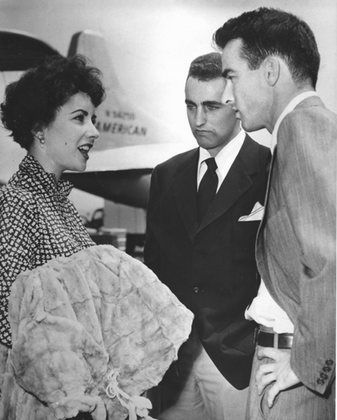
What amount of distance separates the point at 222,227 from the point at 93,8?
722mm

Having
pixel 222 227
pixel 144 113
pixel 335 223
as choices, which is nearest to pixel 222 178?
pixel 222 227

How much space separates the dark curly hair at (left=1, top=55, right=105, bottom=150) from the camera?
1.52 meters

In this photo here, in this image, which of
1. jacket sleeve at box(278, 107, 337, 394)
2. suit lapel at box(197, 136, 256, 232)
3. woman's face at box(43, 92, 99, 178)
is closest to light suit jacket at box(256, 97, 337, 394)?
jacket sleeve at box(278, 107, 337, 394)

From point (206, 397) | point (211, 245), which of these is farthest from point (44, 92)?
point (206, 397)

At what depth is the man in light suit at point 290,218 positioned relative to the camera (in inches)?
40.2

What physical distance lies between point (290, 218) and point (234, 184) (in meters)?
0.44

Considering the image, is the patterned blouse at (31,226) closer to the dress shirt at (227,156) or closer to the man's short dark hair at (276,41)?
the dress shirt at (227,156)

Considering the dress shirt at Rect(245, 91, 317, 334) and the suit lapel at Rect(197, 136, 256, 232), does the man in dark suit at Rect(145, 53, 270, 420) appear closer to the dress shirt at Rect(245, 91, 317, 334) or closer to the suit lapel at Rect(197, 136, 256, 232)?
the suit lapel at Rect(197, 136, 256, 232)

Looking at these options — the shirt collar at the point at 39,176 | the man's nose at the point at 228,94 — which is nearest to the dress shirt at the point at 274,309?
the man's nose at the point at 228,94

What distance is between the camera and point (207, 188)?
5.07 feet

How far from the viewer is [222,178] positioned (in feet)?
5.02

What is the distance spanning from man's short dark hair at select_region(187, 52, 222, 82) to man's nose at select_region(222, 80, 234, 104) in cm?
7

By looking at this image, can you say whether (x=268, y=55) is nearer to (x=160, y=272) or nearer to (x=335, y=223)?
(x=335, y=223)

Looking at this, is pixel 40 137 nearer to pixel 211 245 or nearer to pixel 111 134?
pixel 111 134
